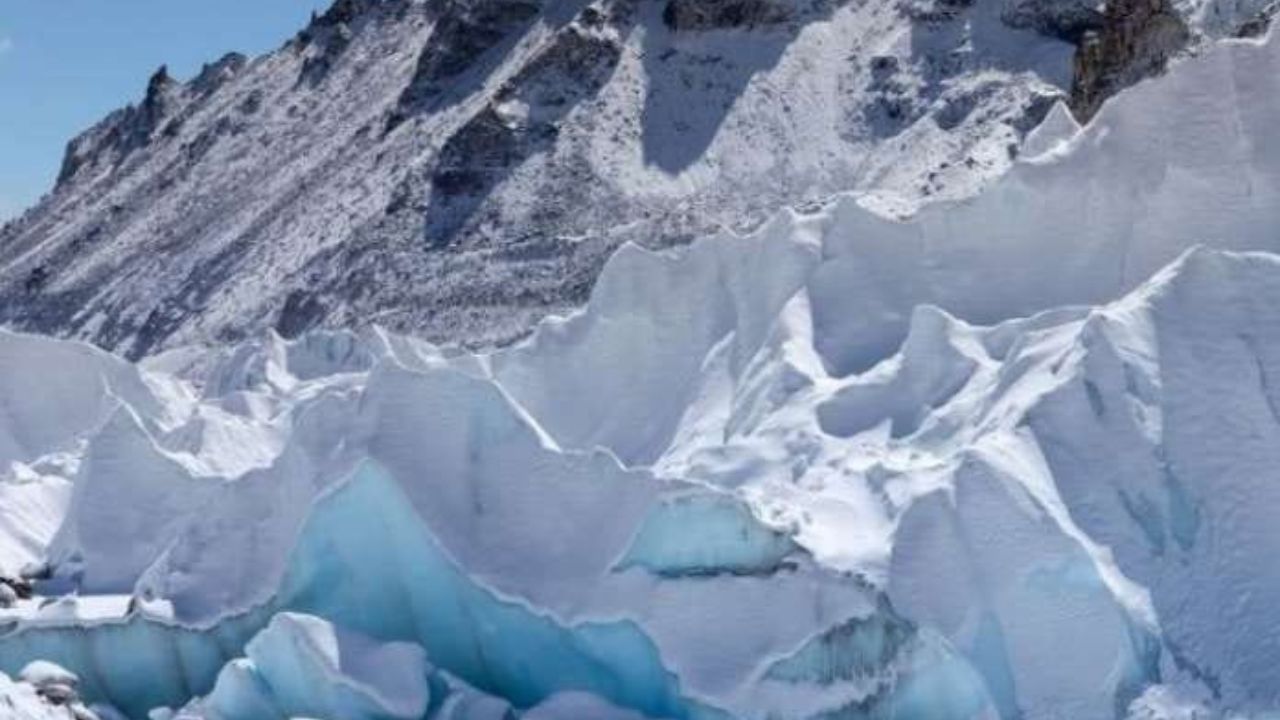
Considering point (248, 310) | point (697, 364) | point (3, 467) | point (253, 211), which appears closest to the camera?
point (697, 364)

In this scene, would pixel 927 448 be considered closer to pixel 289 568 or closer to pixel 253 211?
pixel 289 568

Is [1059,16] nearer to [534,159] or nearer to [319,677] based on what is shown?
[534,159]

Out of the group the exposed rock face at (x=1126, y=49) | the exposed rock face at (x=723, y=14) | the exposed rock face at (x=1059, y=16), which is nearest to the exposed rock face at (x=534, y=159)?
the exposed rock face at (x=723, y=14)

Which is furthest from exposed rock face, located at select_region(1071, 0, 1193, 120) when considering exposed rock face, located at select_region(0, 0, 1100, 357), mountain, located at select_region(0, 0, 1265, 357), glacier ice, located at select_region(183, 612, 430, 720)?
glacier ice, located at select_region(183, 612, 430, 720)

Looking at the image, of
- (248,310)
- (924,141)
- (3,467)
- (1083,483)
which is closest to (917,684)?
(1083,483)

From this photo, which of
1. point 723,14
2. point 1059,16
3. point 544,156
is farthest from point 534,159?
point 1059,16

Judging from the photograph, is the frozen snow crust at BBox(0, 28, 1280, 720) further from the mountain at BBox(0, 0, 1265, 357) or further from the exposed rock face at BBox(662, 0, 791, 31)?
the exposed rock face at BBox(662, 0, 791, 31)

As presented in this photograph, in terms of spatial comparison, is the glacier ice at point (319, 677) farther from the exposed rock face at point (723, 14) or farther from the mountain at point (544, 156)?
the exposed rock face at point (723, 14)
